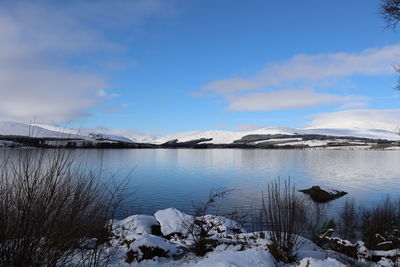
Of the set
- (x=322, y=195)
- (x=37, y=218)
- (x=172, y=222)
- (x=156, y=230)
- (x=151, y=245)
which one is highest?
(x=37, y=218)

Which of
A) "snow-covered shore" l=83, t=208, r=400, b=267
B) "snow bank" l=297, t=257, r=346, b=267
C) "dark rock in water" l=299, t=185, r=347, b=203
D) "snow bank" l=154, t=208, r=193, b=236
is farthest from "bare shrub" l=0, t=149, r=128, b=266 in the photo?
"dark rock in water" l=299, t=185, r=347, b=203

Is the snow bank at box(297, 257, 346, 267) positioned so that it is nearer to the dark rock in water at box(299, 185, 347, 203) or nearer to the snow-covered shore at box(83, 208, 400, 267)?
the snow-covered shore at box(83, 208, 400, 267)

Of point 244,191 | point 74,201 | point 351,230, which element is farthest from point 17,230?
point 244,191

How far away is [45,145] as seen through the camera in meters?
4.86

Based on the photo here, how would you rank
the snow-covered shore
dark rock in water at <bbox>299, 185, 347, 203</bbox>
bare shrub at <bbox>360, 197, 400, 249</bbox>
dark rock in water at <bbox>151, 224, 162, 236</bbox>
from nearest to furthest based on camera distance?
the snow-covered shore, dark rock in water at <bbox>151, 224, 162, 236</bbox>, bare shrub at <bbox>360, 197, 400, 249</bbox>, dark rock in water at <bbox>299, 185, 347, 203</bbox>

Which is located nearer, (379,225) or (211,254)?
(211,254)

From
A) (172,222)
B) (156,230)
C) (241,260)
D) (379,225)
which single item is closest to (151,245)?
(241,260)

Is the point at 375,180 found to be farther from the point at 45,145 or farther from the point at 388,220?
the point at 45,145

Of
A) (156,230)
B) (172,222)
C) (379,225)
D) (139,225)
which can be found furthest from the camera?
(379,225)

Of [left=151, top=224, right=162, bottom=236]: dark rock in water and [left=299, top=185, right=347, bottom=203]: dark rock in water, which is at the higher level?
[left=151, top=224, right=162, bottom=236]: dark rock in water

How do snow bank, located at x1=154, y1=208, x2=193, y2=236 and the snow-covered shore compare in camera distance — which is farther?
snow bank, located at x1=154, y1=208, x2=193, y2=236

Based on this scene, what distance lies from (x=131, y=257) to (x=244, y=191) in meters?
26.9

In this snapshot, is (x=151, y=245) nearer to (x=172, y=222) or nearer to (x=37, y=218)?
(x=37, y=218)

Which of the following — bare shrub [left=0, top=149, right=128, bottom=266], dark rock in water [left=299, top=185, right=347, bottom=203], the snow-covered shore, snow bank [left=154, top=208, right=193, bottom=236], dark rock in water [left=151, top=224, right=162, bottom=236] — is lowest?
dark rock in water [left=299, top=185, right=347, bottom=203]
